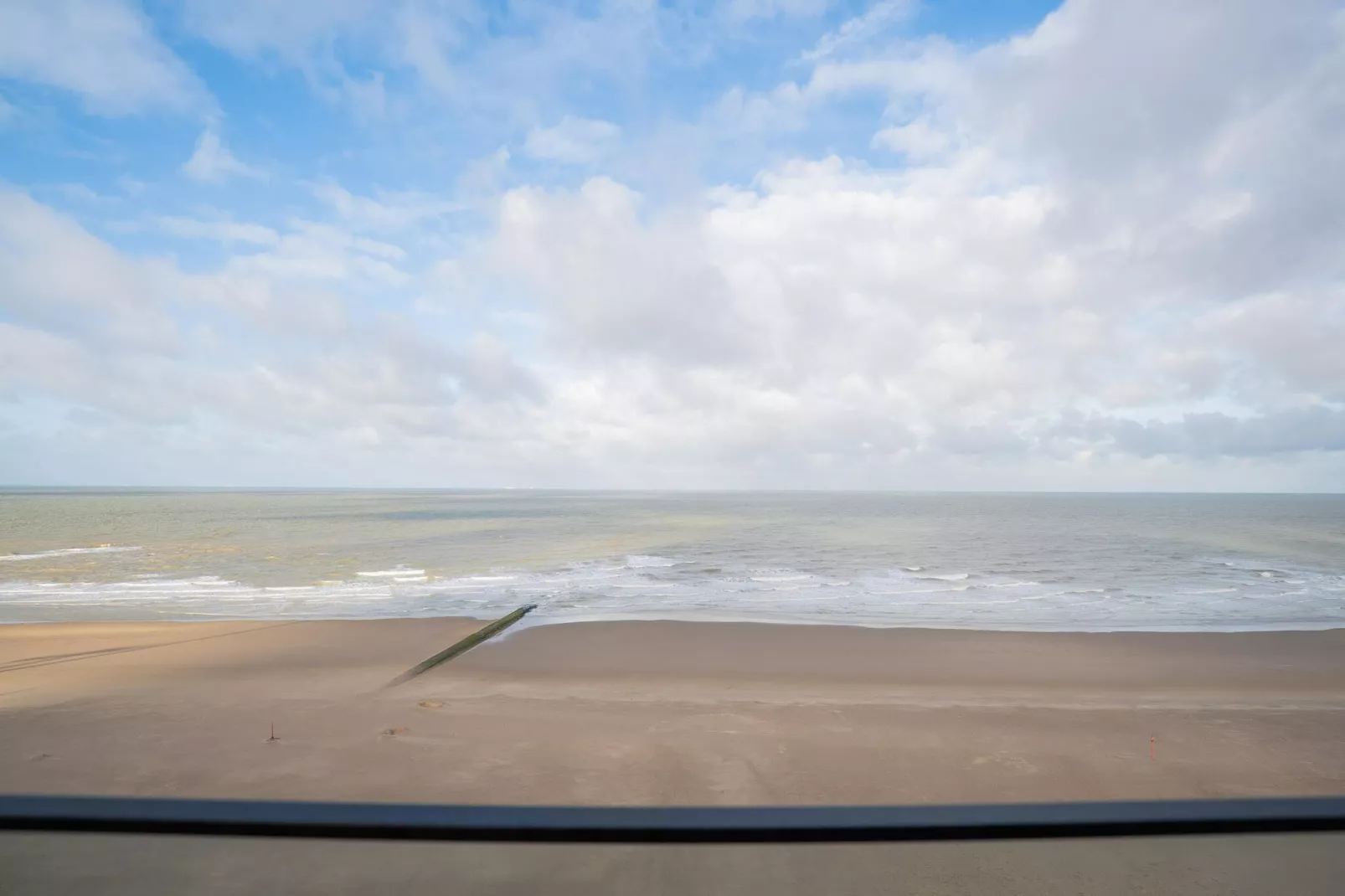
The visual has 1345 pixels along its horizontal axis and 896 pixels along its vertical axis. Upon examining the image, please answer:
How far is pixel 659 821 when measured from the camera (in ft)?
3.86

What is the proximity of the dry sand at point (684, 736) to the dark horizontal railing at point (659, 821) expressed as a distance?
0.10 ft

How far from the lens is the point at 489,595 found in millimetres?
17109

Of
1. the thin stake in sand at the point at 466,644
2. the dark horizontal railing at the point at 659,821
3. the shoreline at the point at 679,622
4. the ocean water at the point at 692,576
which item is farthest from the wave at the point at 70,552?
the dark horizontal railing at the point at 659,821

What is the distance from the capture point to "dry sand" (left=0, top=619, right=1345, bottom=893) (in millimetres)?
1137

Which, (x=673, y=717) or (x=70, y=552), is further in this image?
(x=70, y=552)

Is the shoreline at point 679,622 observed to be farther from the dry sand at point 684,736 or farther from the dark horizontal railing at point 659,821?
the dark horizontal railing at point 659,821

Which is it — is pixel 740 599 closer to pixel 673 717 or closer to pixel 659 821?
pixel 673 717

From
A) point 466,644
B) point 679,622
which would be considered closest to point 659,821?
point 466,644

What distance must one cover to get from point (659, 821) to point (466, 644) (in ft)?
35.9

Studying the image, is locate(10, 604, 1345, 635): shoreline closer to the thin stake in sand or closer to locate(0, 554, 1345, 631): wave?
locate(0, 554, 1345, 631): wave

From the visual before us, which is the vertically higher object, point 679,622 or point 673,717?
point 673,717

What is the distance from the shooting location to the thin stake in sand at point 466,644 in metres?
9.19

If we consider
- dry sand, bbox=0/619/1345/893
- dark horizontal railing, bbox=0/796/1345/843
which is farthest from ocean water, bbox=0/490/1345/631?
dark horizontal railing, bbox=0/796/1345/843

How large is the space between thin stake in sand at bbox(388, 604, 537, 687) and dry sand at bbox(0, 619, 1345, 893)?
0.24m
